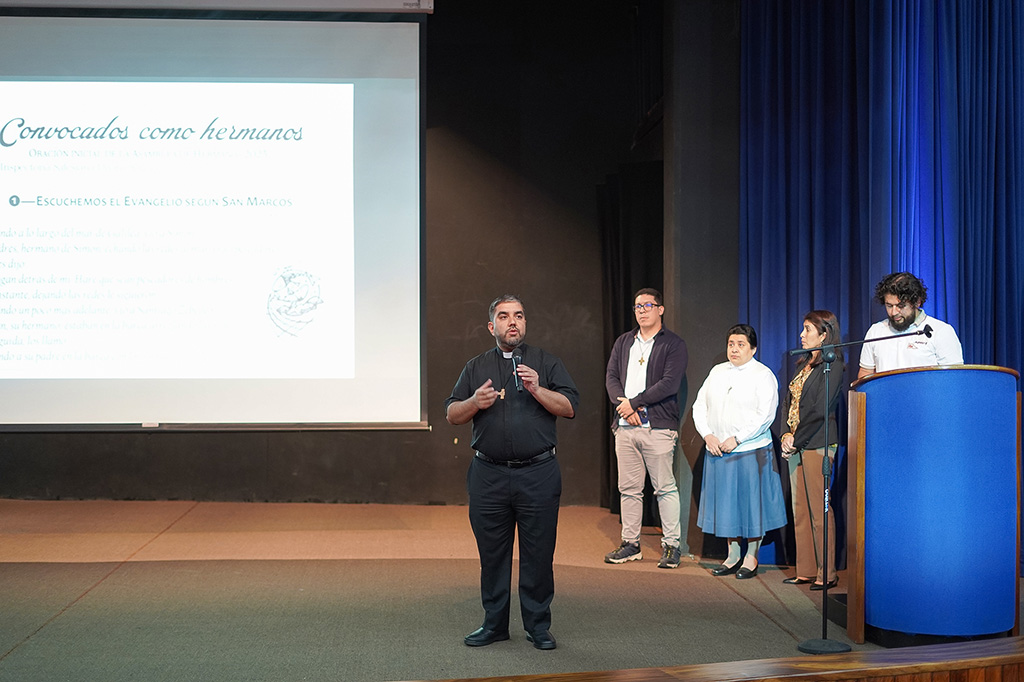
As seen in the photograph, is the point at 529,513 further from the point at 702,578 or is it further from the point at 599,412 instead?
the point at 599,412

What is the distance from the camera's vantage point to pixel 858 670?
156 cm

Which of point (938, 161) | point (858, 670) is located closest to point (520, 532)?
point (858, 670)

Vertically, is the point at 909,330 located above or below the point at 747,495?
above

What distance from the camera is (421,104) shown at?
5.60m

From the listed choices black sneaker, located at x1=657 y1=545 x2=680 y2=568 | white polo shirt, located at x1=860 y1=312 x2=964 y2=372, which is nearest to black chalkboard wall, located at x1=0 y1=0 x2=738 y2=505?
black sneaker, located at x1=657 y1=545 x2=680 y2=568

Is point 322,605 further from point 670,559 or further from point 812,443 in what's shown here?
point 812,443

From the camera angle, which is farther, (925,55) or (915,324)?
(925,55)

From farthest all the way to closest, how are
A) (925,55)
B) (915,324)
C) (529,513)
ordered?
(925,55)
(915,324)
(529,513)

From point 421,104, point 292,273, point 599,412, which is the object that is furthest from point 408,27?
point 599,412

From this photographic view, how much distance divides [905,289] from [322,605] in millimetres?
2886

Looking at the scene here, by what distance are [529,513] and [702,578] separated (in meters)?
1.59

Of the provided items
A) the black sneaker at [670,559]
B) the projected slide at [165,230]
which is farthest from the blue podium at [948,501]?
the projected slide at [165,230]

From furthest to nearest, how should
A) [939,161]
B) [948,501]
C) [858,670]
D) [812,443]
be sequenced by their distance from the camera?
[812,443] < [939,161] < [948,501] < [858,670]

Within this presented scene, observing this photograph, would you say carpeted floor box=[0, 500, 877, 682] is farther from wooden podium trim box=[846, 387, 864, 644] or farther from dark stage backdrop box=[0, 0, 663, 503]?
dark stage backdrop box=[0, 0, 663, 503]
